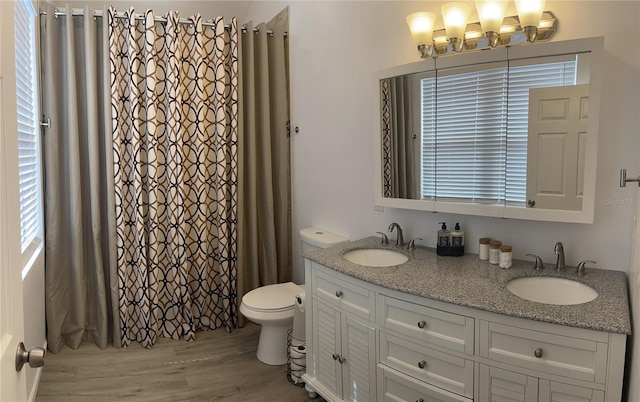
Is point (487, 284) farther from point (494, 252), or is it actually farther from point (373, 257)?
point (373, 257)

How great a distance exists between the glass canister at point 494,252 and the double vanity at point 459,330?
1.4 inches

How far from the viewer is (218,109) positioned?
10.2ft

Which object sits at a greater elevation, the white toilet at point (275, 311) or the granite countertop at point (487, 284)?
the granite countertop at point (487, 284)

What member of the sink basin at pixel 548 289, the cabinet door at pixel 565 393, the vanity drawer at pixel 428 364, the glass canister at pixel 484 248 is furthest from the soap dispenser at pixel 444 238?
the cabinet door at pixel 565 393

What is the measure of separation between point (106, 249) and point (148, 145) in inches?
30.2

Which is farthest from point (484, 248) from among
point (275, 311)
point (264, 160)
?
point (264, 160)

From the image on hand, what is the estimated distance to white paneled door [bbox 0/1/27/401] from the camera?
2.97 feet

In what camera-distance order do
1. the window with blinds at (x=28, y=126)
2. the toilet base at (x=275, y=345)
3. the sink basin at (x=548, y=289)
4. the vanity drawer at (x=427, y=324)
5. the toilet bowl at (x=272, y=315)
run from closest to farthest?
the vanity drawer at (x=427, y=324)
the sink basin at (x=548, y=289)
the window with blinds at (x=28, y=126)
the toilet bowl at (x=272, y=315)
the toilet base at (x=275, y=345)

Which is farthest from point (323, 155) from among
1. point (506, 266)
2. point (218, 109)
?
point (506, 266)

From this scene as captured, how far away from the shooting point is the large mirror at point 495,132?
1814 millimetres

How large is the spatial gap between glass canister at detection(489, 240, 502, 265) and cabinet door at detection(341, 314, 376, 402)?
64 cm

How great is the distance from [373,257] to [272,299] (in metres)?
0.72

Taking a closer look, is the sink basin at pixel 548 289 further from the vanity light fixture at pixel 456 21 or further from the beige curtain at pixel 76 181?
the beige curtain at pixel 76 181

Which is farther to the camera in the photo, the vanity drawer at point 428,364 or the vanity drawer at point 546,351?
the vanity drawer at point 428,364
